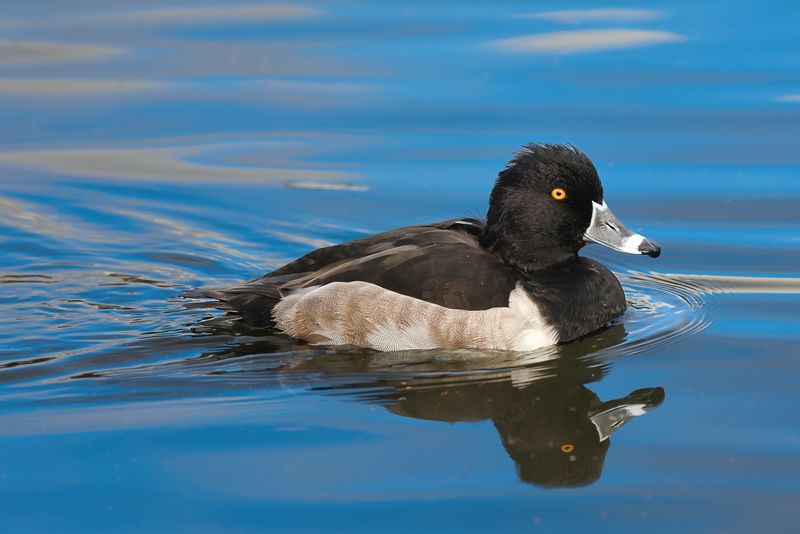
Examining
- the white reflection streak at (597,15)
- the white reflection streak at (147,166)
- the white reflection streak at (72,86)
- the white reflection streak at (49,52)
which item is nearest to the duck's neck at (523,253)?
the white reflection streak at (147,166)

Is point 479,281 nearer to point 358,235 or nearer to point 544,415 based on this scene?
point 544,415

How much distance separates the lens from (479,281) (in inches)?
312

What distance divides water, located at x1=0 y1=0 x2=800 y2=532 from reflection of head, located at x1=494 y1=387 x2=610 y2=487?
0.7 inches

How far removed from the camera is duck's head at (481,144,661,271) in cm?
814

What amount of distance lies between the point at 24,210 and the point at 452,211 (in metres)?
3.26

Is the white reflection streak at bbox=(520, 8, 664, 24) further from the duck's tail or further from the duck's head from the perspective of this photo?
the duck's tail

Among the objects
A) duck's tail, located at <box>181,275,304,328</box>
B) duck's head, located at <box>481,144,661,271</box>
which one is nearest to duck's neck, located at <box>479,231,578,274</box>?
duck's head, located at <box>481,144,661,271</box>

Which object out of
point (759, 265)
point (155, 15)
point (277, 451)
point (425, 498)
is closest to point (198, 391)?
point (277, 451)

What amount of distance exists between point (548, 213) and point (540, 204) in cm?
8

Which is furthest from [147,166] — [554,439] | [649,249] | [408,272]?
[554,439]

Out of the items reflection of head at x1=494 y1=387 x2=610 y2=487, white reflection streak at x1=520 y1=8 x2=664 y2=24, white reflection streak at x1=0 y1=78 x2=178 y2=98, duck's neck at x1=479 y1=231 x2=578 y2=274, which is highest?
white reflection streak at x1=520 y1=8 x2=664 y2=24

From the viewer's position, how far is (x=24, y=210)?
10.4 meters

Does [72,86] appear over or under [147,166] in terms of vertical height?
over

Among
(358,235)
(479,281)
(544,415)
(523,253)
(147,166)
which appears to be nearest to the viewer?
(544,415)
